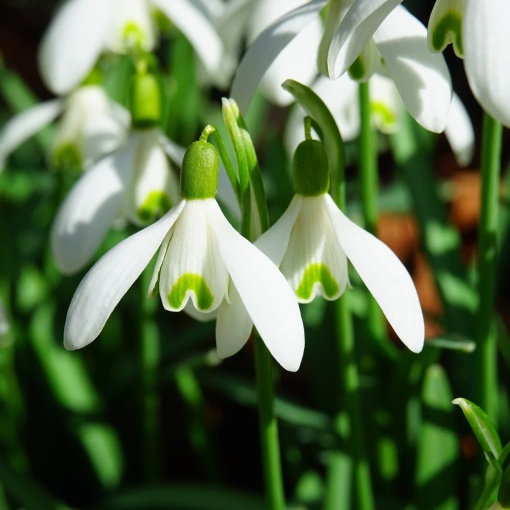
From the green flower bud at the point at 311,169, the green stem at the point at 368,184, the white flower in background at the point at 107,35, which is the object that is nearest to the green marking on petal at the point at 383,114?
the green stem at the point at 368,184

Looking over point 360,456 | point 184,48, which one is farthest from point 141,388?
point 184,48

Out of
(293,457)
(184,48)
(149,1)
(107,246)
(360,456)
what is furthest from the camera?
(184,48)

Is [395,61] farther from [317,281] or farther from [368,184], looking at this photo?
[368,184]

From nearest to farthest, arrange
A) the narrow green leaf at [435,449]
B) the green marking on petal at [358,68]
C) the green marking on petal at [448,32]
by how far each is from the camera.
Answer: the green marking on petal at [448,32] < the green marking on petal at [358,68] < the narrow green leaf at [435,449]

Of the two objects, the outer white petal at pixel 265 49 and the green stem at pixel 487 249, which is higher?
the outer white petal at pixel 265 49

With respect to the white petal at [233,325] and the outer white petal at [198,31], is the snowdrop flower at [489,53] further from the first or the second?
the outer white petal at [198,31]

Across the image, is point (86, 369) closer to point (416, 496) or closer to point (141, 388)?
point (141, 388)

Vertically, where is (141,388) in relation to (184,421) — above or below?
above

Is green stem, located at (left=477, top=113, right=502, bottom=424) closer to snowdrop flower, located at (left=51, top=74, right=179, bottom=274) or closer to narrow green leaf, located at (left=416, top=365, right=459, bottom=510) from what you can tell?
narrow green leaf, located at (left=416, top=365, right=459, bottom=510)
